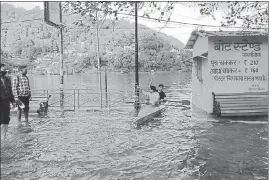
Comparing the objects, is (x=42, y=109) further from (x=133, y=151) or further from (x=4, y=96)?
(x=4, y=96)

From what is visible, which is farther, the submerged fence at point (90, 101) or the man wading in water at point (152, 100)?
the submerged fence at point (90, 101)

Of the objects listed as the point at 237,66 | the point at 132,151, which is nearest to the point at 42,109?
the point at 132,151

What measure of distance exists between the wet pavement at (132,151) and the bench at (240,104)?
81.4 inches

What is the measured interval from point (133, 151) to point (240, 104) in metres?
9.32

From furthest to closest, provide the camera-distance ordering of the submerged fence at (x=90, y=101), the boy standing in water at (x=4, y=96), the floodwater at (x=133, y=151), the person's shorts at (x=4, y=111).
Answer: the submerged fence at (x=90, y=101) → the floodwater at (x=133, y=151) → the person's shorts at (x=4, y=111) → the boy standing in water at (x=4, y=96)

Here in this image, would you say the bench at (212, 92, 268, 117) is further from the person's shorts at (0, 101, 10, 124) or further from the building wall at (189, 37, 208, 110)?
the person's shorts at (0, 101, 10, 124)

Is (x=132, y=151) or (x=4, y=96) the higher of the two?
(x=4, y=96)

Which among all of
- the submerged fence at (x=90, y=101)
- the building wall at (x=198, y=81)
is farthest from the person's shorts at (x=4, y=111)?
the building wall at (x=198, y=81)

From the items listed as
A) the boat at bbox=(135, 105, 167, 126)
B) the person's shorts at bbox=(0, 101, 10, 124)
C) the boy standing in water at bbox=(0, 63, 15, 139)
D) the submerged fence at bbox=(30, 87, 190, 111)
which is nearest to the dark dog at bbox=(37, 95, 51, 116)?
the submerged fence at bbox=(30, 87, 190, 111)

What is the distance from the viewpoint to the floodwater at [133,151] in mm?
7320

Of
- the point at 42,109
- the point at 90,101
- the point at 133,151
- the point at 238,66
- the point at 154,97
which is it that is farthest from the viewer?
the point at 90,101

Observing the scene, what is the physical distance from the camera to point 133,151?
9.26 m

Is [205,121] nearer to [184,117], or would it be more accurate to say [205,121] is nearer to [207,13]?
[184,117]

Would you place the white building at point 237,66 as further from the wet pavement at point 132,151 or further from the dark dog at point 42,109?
the dark dog at point 42,109
